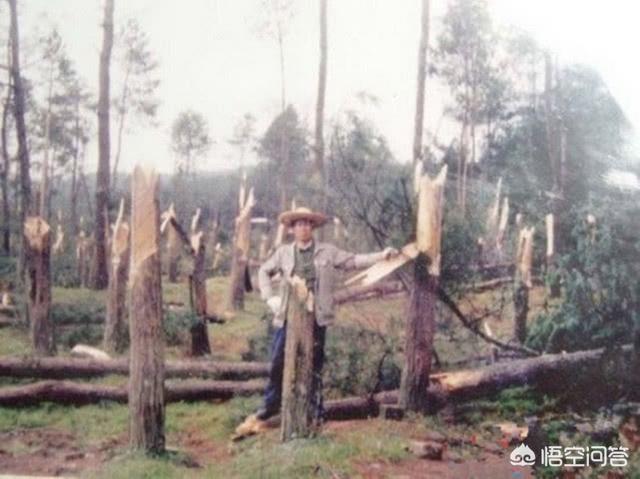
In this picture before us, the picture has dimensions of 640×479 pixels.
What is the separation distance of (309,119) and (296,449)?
2.23 m

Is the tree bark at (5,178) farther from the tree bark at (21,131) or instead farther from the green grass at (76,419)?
the green grass at (76,419)

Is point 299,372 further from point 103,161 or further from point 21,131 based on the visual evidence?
point 21,131

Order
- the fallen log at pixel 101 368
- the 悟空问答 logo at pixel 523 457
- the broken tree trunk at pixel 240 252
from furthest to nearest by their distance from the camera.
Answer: the broken tree trunk at pixel 240 252 < the fallen log at pixel 101 368 < the 悟空问答 logo at pixel 523 457

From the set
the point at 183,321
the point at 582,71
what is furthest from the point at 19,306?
the point at 582,71

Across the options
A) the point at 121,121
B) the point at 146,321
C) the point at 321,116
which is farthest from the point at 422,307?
the point at 121,121

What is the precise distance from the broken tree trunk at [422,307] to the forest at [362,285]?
0.01 metres

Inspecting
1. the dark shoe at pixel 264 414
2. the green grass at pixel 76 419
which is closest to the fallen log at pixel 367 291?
the dark shoe at pixel 264 414

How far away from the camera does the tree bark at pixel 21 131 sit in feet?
18.0

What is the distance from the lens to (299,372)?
446cm

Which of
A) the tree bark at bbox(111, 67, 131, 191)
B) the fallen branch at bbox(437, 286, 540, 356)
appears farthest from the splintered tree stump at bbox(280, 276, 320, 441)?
the tree bark at bbox(111, 67, 131, 191)

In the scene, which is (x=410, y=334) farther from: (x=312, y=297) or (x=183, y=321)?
(x=183, y=321)

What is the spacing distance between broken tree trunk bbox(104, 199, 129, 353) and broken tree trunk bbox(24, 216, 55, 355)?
1.74 feet

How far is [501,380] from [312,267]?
175cm

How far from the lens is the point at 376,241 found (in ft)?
17.7
